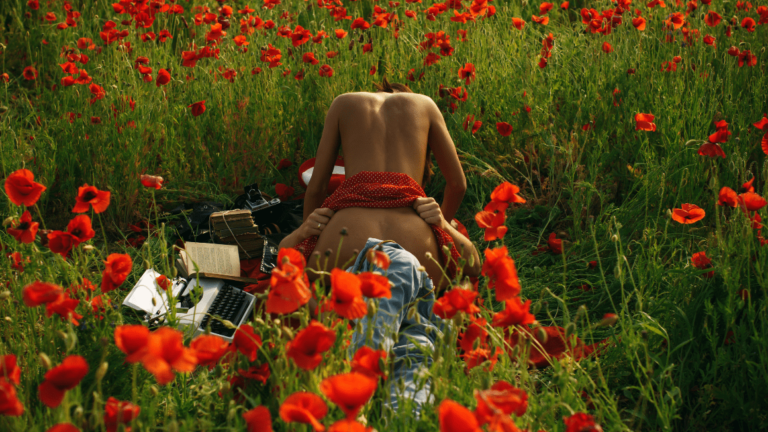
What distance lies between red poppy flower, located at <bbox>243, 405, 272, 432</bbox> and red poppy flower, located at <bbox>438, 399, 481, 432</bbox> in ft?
1.11

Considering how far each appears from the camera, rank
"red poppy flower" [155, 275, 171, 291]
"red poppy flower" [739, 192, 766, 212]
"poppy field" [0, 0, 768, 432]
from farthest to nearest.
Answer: "red poppy flower" [155, 275, 171, 291] < "red poppy flower" [739, 192, 766, 212] < "poppy field" [0, 0, 768, 432]

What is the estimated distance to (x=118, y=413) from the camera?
100 cm

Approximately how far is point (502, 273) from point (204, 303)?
1.50 m

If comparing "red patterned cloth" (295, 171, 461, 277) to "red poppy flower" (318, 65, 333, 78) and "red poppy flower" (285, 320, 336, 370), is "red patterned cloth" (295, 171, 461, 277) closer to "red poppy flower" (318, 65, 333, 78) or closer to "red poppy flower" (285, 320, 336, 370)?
"red poppy flower" (318, 65, 333, 78)

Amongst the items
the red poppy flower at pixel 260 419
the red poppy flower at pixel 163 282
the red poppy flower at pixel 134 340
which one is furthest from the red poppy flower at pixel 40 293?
the red poppy flower at pixel 163 282

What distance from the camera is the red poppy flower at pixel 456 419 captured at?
2.72 ft

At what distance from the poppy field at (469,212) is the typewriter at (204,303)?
11cm

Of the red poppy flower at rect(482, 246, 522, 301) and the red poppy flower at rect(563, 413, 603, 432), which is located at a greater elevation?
the red poppy flower at rect(482, 246, 522, 301)

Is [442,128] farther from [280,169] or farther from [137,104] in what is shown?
[137,104]

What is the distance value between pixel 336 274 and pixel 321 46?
3180mm

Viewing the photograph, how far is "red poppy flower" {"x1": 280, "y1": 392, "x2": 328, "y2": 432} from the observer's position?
89cm

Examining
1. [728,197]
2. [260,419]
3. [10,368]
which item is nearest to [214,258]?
[10,368]

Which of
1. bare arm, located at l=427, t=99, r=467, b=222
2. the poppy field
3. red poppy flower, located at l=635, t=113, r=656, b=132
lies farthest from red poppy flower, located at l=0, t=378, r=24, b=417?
red poppy flower, located at l=635, t=113, r=656, b=132

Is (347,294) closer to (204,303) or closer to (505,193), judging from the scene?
(505,193)
